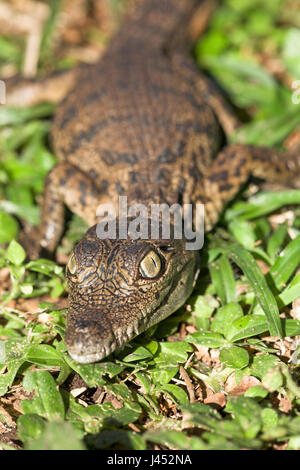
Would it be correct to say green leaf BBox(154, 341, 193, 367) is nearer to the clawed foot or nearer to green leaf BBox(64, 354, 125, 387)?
green leaf BBox(64, 354, 125, 387)

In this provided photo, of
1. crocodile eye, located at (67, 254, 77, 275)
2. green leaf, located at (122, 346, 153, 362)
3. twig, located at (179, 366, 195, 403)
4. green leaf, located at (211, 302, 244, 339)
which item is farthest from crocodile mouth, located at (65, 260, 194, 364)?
green leaf, located at (211, 302, 244, 339)

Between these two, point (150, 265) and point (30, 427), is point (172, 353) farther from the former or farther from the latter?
point (30, 427)

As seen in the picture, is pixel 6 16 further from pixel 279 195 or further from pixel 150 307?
pixel 150 307

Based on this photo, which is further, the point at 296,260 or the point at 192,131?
the point at 192,131

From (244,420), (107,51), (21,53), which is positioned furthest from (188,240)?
(21,53)

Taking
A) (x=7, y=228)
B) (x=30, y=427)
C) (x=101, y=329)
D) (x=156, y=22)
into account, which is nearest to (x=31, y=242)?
(x=7, y=228)

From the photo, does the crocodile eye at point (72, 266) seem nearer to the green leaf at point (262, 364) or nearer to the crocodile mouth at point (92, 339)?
the crocodile mouth at point (92, 339)
